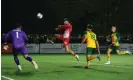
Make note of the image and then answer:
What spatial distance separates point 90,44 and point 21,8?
1383 inches

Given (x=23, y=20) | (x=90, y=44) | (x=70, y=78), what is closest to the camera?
(x=70, y=78)

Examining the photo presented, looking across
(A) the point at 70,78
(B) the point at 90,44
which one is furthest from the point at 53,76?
(B) the point at 90,44

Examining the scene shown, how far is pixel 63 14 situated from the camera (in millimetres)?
52219

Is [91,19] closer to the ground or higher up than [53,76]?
higher up

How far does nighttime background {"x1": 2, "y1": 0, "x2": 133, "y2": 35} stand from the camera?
51719 millimetres

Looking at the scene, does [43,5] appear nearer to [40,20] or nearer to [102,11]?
[40,20]

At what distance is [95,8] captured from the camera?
5300 cm

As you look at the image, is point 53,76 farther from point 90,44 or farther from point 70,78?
point 90,44

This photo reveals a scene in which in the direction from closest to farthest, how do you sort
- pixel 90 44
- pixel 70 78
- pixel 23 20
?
pixel 70 78 → pixel 90 44 → pixel 23 20

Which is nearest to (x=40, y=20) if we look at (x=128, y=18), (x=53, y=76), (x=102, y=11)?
(x=102, y=11)

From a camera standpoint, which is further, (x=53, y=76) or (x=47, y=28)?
(x=47, y=28)

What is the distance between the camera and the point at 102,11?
5359 cm

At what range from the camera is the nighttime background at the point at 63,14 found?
2036 inches

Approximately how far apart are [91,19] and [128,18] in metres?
5.11
